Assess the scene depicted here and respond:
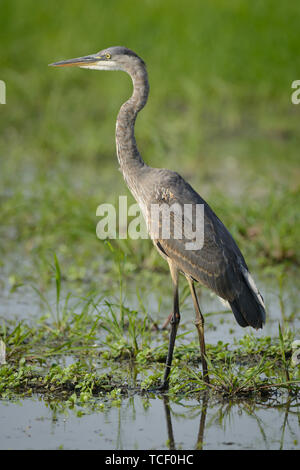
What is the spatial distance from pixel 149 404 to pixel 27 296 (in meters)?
2.40

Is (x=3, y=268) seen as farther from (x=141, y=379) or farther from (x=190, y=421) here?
(x=190, y=421)

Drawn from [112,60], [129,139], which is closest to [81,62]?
[112,60]

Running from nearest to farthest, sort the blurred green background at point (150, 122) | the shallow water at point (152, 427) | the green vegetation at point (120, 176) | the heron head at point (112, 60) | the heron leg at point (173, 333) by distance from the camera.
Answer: the shallow water at point (152, 427) → the heron leg at point (173, 333) → the green vegetation at point (120, 176) → the heron head at point (112, 60) → the blurred green background at point (150, 122)

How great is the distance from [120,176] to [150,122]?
1.01m

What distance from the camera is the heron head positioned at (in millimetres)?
5543

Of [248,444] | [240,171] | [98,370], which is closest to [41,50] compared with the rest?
[240,171]

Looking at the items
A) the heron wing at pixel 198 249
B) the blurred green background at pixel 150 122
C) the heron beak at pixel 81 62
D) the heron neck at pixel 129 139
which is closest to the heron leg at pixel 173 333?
the heron wing at pixel 198 249

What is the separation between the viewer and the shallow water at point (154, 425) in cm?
427

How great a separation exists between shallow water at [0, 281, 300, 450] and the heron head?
2243mm

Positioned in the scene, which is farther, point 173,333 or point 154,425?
point 173,333

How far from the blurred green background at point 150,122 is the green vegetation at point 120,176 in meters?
0.02

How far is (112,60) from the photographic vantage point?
561 centimetres

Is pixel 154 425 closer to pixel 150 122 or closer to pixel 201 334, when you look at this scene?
pixel 201 334

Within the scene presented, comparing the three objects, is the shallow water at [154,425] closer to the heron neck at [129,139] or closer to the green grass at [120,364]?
the green grass at [120,364]
